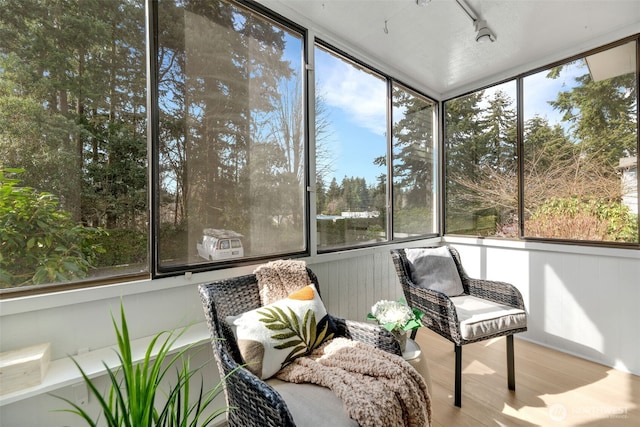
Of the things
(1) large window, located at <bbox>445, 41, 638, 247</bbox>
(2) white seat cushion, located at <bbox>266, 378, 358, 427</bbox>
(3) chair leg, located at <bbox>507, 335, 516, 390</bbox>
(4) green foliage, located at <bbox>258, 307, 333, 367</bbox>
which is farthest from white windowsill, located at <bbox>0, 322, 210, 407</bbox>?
(1) large window, located at <bbox>445, 41, 638, 247</bbox>

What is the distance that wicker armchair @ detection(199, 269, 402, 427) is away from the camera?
95 cm

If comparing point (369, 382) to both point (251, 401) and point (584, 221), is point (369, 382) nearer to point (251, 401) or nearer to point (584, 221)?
point (251, 401)

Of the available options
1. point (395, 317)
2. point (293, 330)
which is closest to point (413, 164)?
point (395, 317)

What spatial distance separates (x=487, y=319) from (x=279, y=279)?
140cm

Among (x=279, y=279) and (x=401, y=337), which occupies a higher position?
(x=279, y=279)

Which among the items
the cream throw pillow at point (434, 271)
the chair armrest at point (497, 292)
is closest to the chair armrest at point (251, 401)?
the cream throw pillow at point (434, 271)

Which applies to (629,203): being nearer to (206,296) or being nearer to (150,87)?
(206,296)

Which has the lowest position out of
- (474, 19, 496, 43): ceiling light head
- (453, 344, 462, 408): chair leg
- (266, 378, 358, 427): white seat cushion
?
(453, 344, 462, 408): chair leg

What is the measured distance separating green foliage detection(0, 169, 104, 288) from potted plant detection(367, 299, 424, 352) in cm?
154

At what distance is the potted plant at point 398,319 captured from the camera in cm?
154

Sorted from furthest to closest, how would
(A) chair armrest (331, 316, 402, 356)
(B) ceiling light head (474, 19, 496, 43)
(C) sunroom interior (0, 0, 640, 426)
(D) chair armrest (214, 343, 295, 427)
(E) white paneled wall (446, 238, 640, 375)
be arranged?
1. (E) white paneled wall (446, 238, 640, 375)
2. (B) ceiling light head (474, 19, 496, 43)
3. (A) chair armrest (331, 316, 402, 356)
4. (C) sunroom interior (0, 0, 640, 426)
5. (D) chair armrest (214, 343, 295, 427)

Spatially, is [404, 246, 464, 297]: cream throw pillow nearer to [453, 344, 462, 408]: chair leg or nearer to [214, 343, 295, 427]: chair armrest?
[453, 344, 462, 408]: chair leg

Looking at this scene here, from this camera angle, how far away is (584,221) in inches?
93.6

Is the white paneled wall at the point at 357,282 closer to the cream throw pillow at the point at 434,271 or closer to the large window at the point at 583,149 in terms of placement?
the cream throw pillow at the point at 434,271
